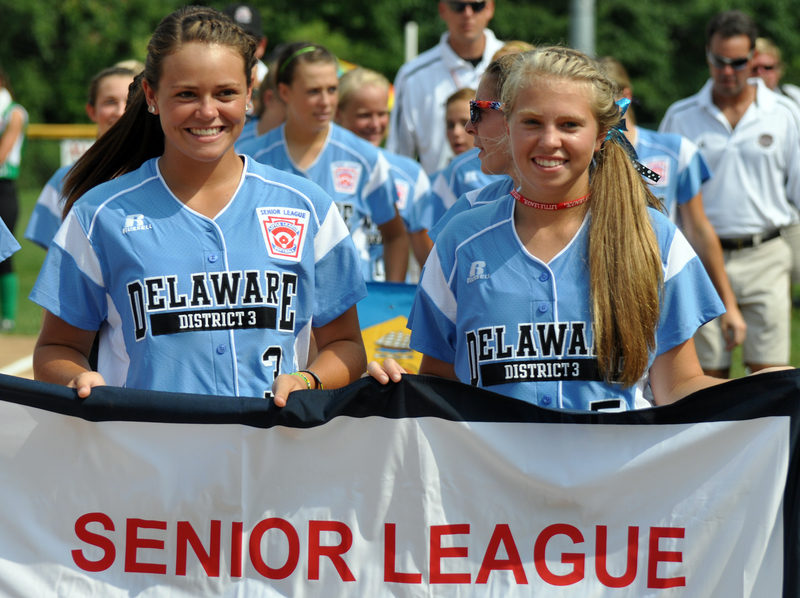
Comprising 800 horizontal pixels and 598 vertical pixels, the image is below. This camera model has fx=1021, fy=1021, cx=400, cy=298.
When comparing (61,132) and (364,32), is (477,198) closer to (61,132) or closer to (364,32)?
(61,132)

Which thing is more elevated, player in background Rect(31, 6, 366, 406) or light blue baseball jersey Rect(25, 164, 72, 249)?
light blue baseball jersey Rect(25, 164, 72, 249)

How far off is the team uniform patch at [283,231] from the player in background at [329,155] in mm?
2912

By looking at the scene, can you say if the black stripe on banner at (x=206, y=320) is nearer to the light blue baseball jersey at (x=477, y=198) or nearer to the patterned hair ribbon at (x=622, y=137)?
the light blue baseball jersey at (x=477, y=198)

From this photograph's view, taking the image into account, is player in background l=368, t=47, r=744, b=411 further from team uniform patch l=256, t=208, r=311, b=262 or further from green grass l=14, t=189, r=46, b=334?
green grass l=14, t=189, r=46, b=334

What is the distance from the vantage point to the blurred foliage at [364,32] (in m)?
32.9

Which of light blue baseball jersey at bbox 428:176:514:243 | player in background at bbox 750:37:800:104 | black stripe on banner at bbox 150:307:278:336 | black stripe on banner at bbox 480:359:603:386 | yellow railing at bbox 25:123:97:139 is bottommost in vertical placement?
black stripe on banner at bbox 480:359:603:386

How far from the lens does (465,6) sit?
7438 mm

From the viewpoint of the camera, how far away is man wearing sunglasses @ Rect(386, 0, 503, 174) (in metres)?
7.56

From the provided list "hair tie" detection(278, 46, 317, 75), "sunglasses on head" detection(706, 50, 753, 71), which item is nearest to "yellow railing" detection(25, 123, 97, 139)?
"hair tie" detection(278, 46, 317, 75)

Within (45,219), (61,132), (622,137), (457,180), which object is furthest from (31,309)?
(61,132)

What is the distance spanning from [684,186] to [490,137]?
2.59m

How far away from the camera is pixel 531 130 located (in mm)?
3025

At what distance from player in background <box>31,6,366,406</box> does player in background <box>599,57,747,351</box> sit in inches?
126

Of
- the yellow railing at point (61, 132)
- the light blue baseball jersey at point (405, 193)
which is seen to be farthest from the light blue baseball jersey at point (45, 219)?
the yellow railing at point (61, 132)
